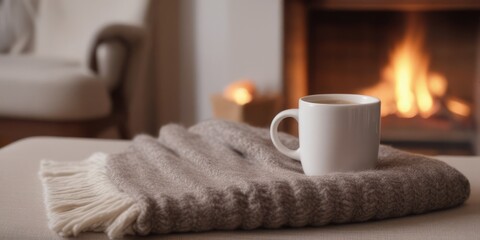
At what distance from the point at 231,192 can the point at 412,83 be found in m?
1.89

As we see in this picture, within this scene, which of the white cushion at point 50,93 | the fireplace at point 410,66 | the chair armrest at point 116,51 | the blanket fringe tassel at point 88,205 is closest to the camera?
the blanket fringe tassel at point 88,205

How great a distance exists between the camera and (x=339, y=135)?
2.84 feet

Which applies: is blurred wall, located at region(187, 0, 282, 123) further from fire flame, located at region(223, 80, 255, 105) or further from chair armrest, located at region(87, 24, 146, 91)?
chair armrest, located at region(87, 24, 146, 91)

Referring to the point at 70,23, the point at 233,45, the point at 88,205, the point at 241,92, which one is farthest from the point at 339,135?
the point at 70,23

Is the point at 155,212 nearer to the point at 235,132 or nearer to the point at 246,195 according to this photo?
the point at 246,195

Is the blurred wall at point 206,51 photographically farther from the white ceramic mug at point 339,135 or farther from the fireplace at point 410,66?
the white ceramic mug at point 339,135

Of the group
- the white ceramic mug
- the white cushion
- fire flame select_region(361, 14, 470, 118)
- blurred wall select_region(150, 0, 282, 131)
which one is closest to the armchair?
the white cushion

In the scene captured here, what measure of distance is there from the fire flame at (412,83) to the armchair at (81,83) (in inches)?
32.1

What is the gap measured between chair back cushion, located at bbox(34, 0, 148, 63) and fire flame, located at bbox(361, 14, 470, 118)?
0.89 meters

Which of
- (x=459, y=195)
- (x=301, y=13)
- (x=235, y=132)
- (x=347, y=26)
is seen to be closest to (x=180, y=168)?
(x=235, y=132)

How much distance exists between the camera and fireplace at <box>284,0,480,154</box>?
2.54 meters

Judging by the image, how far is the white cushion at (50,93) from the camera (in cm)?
219

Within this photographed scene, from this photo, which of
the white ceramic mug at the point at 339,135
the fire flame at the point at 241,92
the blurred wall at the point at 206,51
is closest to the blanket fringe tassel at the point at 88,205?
the white ceramic mug at the point at 339,135

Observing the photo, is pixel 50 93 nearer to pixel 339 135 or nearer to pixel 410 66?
pixel 410 66
